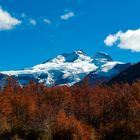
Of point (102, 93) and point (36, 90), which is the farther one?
point (36, 90)

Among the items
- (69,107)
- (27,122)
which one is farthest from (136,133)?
(69,107)

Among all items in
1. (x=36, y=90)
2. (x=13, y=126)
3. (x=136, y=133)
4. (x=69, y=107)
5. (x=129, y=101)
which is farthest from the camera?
(x=36, y=90)

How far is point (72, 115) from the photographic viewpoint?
121500mm

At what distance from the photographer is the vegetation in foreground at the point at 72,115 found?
331ft

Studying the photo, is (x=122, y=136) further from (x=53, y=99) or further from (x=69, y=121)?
(x=53, y=99)

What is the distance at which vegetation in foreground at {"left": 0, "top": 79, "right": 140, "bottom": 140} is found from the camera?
331 ft

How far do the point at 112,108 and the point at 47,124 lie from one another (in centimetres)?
2824

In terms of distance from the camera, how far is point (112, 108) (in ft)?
415

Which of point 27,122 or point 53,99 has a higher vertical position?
point 53,99

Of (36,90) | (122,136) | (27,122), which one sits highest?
(36,90)

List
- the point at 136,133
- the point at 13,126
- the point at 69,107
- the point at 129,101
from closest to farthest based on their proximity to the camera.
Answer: the point at 136,133 < the point at 13,126 < the point at 129,101 < the point at 69,107

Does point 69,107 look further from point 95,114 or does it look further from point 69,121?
point 69,121

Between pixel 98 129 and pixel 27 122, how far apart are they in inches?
725

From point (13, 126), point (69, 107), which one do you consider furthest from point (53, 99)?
point (13, 126)
